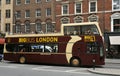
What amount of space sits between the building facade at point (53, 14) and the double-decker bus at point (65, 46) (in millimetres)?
17785

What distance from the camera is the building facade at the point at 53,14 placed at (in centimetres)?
5006

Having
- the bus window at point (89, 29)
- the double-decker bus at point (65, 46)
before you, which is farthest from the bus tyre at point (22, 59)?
the bus window at point (89, 29)

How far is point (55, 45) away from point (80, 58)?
2.92 metres

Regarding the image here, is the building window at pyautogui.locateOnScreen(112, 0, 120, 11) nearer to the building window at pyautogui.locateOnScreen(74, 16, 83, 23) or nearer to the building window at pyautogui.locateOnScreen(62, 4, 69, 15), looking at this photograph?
the building window at pyautogui.locateOnScreen(74, 16, 83, 23)

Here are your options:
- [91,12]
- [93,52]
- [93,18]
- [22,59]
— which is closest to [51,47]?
[22,59]

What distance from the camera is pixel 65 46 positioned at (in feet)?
107

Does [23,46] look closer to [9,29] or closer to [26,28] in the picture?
[26,28]

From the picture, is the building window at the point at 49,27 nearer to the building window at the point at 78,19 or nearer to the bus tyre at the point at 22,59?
the building window at the point at 78,19

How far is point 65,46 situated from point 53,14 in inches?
1005

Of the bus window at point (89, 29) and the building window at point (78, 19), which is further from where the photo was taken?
the building window at point (78, 19)

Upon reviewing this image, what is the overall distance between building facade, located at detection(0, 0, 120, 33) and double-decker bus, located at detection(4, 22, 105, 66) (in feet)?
58.3

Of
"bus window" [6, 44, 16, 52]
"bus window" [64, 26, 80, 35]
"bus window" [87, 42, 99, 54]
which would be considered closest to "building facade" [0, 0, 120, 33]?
"bus window" [6, 44, 16, 52]

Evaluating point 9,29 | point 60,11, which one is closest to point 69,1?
point 60,11

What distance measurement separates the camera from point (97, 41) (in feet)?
102
